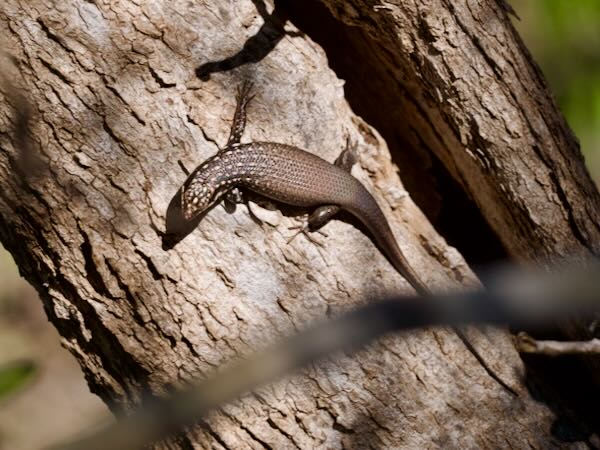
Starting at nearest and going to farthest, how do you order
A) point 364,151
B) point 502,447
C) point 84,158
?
point 84,158 → point 502,447 → point 364,151

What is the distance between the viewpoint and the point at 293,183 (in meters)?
3.25

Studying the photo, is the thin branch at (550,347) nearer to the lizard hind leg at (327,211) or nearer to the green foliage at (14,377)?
the lizard hind leg at (327,211)

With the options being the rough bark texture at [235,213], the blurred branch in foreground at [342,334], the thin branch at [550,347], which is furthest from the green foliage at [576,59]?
the thin branch at [550,347]

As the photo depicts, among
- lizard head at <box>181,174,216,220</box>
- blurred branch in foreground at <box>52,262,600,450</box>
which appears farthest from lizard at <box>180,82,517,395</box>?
blurred branch in foreground at <box>52,262,600,450</box>

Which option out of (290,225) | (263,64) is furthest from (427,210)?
(263,64)

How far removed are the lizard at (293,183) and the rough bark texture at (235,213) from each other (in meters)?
0.05

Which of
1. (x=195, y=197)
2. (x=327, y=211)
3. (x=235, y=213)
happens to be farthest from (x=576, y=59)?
(x=195, y=197)

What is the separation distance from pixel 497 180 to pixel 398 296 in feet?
1.83

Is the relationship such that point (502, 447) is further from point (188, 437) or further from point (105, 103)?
point (105, 103)

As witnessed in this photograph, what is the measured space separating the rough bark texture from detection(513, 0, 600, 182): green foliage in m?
0.81

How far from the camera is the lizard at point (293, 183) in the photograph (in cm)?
288

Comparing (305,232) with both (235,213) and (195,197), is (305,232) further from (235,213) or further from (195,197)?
(195,197)

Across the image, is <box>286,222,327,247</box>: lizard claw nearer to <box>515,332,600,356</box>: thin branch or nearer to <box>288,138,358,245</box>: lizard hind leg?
<box>288,138,358,245</box>: lizard hind leg

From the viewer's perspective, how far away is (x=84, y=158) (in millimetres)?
2619
